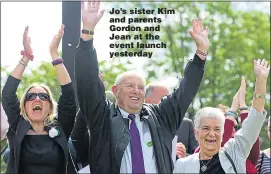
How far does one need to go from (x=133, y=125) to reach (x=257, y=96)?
1.12m

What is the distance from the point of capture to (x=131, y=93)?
15.8ft

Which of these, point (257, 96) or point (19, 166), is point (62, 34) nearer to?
point (19, 166)

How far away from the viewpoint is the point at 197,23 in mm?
5098

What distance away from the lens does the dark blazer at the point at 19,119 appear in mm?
4855

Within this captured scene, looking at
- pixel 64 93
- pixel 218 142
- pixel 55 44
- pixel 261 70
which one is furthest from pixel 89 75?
pixel 261 70

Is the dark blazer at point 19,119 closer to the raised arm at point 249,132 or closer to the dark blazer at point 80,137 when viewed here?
the dark blazer at point 80,137

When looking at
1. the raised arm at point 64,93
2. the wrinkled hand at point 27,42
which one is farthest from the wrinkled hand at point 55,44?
the wrinkled hand at point 27,42

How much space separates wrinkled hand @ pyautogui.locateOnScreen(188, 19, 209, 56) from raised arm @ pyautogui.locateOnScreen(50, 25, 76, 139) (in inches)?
48.3

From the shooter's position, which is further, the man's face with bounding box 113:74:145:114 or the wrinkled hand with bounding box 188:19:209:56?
the wrinkled hand with bounding box 188:19:209:56

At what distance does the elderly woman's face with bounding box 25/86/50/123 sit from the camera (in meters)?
5.00

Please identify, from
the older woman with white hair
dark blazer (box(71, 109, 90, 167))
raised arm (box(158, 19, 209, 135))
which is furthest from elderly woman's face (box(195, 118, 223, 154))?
dark blazer (box(71, 109, 90, 167))

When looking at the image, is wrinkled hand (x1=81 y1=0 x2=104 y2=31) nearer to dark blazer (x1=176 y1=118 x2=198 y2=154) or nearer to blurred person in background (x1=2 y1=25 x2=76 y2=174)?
blurred person in background (x1=2 y1=25 x2=76 y2=174)

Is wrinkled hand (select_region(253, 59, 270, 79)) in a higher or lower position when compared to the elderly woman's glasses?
higher

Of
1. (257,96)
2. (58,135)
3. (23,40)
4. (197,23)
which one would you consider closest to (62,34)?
(23,40)
